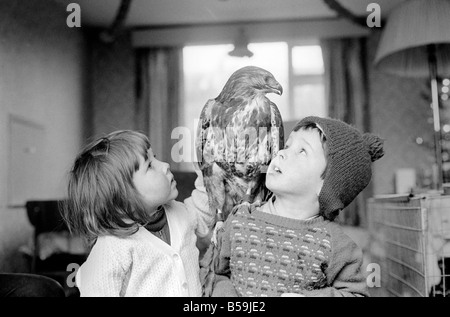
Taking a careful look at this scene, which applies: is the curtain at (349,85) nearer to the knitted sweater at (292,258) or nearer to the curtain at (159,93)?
the knitted sweater at (292,258)

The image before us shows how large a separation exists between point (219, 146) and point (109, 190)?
204mm

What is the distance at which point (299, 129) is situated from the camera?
84 centimetres

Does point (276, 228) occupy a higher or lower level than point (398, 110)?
lower

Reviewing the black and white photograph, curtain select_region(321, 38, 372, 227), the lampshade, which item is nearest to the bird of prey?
the black and white photograph

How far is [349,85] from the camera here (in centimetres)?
90

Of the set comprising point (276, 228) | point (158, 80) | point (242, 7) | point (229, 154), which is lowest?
point (276, 228)

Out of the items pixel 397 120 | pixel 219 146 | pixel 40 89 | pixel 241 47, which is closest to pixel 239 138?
pixel 219 146

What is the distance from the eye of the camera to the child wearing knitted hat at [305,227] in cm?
77

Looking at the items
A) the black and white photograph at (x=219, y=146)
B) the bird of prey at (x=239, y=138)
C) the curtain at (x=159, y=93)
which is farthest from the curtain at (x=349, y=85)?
the curtain at (x=159, y=93)

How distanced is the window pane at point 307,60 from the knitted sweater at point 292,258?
27cm

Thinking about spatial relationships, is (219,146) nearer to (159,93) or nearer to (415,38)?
(159,93)

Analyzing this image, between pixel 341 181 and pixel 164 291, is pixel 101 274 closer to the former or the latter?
pixel 164 291
